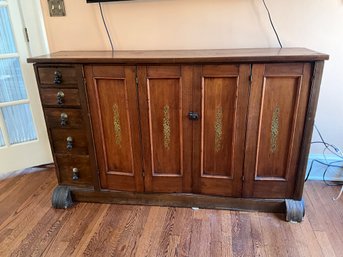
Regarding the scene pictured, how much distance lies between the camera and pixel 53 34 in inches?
79.0

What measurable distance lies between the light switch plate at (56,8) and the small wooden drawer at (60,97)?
25.7 inches

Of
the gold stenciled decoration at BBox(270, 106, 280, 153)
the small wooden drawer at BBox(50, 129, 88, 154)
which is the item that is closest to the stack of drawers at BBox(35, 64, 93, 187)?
the small wooden drawer at BBox(50, 129, 88, 154)

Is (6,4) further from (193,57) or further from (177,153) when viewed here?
(177,153)

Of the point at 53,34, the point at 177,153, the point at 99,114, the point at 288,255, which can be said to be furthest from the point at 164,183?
the point at 53,34

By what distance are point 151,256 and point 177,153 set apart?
592 mm

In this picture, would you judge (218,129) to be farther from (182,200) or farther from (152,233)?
(152,233)

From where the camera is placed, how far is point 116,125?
5.49ft

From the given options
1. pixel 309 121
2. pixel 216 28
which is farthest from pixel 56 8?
pixel 309 121

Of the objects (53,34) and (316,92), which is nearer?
(316,92)

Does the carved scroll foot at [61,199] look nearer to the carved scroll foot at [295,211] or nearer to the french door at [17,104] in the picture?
the french door at [17,104]

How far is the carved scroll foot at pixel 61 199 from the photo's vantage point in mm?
1837

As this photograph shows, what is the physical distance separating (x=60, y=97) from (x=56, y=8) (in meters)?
0.73

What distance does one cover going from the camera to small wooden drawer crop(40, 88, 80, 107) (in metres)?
1.63

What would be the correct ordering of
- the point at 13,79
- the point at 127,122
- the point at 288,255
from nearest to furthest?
the point at 288,255 → the point at 127,122 → the point at 13,79
